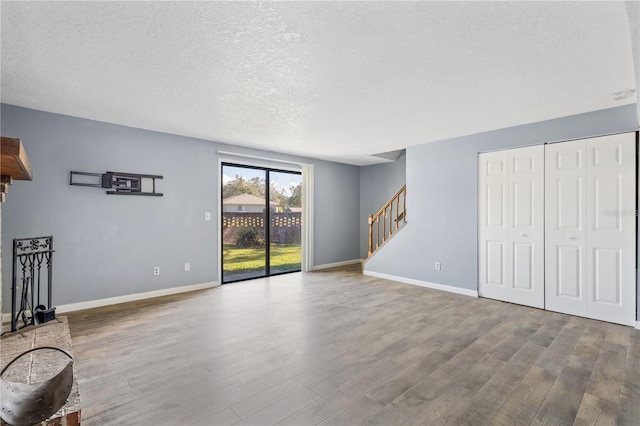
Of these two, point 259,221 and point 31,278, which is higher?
point 259,221

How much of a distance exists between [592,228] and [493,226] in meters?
1.09

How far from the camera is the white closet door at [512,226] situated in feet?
13.1

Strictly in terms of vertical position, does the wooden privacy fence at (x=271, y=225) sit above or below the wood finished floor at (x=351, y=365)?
above

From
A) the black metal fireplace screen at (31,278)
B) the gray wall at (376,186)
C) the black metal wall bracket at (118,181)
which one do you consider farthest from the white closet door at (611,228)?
the black metal fireplace screen at (31,278)

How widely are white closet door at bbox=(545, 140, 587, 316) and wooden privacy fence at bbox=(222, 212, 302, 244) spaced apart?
4.45 m

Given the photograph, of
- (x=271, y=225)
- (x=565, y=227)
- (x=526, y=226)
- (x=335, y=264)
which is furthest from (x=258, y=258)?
(x=565, y=227)

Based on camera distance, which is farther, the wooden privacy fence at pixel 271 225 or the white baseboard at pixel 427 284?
the wooden privacy fence at pixel 271 225

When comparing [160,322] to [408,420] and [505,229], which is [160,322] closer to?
[408,420]

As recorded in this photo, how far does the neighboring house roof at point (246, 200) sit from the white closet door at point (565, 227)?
4630 millimetres

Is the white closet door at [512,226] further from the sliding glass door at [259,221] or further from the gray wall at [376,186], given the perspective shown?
the sliding glass door at [259,221]

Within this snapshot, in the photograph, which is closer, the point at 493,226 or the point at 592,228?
the point at 592,228

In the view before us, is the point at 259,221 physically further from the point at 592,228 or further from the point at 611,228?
the point at 611,228

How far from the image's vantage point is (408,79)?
2727 mm

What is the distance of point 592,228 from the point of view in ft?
11.7
